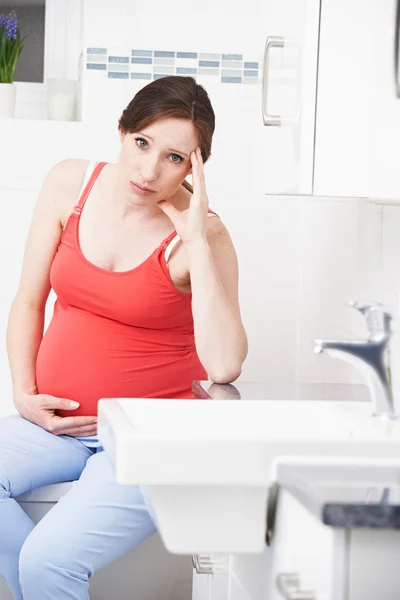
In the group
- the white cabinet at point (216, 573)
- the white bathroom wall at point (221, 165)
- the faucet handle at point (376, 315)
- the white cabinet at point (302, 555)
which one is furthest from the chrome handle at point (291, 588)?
the white bathroom wall at point (221, 165)

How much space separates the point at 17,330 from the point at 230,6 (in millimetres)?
1182

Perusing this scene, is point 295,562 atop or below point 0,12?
below

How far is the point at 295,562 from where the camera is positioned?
102cm

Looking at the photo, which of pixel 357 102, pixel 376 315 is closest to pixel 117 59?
pixel 357 102

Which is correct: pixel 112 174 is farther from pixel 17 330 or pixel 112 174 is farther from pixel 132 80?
pixel 132 80

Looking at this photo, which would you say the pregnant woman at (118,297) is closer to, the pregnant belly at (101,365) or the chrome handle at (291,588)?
the pregnant belly at (101,365)

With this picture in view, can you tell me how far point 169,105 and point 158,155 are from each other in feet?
0.34

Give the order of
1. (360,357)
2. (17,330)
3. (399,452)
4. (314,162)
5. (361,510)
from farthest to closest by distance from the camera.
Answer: (17,330) < (314,162) < (360,357) < (399,452) < (361,510)

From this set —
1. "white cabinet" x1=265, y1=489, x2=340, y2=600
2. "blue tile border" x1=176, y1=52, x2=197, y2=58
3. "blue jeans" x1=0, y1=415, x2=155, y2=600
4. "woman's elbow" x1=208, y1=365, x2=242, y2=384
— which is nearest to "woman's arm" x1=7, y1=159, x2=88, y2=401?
"blue jeans" x1=0, y1=415, x2=155, y2=600

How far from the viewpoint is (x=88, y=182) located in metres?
2.13

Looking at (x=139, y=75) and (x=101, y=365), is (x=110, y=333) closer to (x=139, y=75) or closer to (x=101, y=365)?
(x=101, y=365)

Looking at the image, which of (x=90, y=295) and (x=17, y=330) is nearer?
(x=90, y=295)

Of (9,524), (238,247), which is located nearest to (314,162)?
(9,524)

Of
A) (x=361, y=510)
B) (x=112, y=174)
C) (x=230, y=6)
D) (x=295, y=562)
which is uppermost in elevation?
(x=230, y=6)
